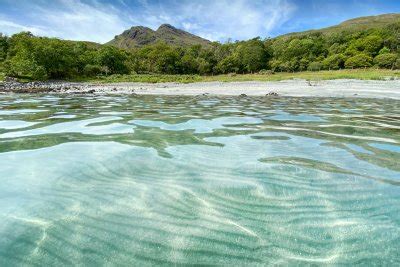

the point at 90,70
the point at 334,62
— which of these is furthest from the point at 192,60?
the point at 334,62

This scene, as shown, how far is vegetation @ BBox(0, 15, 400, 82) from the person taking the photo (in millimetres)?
47844

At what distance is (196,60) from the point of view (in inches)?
3679

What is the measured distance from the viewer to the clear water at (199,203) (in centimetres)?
145

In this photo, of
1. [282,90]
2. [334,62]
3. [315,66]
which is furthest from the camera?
[334,62]

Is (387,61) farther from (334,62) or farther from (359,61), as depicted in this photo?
(334,62)

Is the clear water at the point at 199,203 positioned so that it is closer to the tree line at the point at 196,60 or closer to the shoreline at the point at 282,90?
the shoreline at the point at 282,90

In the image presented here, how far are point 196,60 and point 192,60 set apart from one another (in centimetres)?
286

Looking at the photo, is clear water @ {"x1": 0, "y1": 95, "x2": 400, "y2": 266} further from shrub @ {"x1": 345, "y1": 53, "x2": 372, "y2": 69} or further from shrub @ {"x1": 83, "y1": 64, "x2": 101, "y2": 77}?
shrub @ {"x1": 345, "y1": 53, "x2": 372, "y2": 69}

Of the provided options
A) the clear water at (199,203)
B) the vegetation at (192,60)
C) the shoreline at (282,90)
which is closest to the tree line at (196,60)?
the vegetation at (192,60)

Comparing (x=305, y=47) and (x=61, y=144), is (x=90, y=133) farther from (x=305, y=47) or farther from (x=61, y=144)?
(x=305, y=47)

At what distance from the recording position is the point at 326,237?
61.4 inches

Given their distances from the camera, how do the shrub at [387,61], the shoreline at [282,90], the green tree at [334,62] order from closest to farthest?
the shoreline at [282,90] < the shrub at [387,61] < the green tree at [334,62]

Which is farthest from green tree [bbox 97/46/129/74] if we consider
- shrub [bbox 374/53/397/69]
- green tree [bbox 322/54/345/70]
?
shrub [bbox 374/53/397/69]

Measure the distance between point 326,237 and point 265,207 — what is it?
43 centimetres
